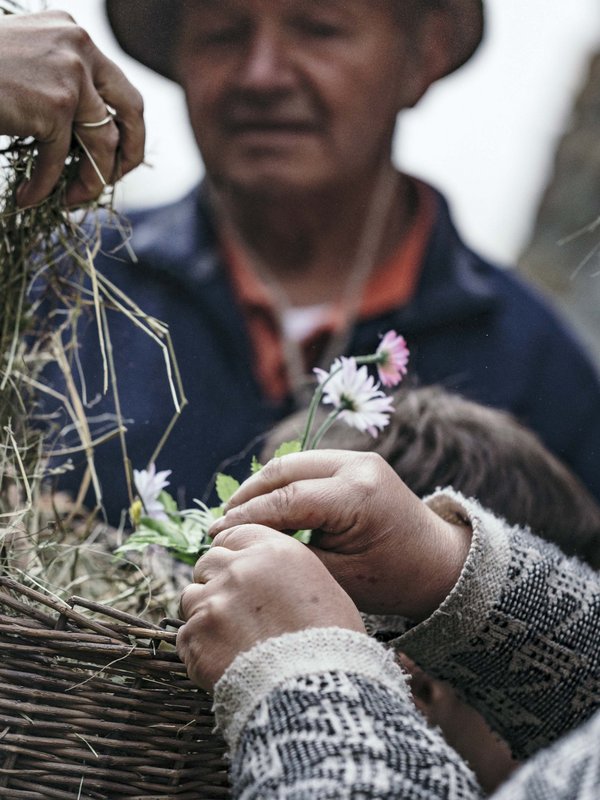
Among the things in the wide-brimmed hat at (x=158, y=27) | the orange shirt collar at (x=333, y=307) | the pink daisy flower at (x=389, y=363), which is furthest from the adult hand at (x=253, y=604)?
the wide-brimmed hat at (x=158, y=27)

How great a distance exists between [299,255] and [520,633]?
0.78 meters

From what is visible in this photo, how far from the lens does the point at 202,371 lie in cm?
134

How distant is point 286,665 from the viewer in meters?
0.64

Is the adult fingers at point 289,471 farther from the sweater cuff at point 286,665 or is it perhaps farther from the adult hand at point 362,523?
the sweater cuff at point 286,665

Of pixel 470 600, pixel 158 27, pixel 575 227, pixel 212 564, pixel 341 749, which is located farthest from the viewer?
pixel 575 227

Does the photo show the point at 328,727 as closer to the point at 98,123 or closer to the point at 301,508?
the point at 301,508

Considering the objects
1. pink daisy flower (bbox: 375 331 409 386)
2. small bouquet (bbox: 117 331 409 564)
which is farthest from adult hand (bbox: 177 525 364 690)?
pink daisy flower (bbox: 375 331 409 386)

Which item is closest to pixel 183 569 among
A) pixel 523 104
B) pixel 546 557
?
pixel 546 557

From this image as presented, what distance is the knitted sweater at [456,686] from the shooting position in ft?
1.86

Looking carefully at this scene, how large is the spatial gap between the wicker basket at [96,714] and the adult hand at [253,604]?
0.05 m

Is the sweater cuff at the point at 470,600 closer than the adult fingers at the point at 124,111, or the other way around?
the sweater cuff at the point at 470,600

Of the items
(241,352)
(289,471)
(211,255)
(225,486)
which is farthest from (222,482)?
(211,255)

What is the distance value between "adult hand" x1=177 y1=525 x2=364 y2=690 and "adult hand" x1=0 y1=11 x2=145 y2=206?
0.47m

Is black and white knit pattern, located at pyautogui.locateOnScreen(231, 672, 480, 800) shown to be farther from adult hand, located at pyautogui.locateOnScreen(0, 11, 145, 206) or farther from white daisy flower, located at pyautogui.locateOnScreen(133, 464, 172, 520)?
adult hand, located at pyautogui.locateOnScreen(0, 11, 145, 206)
